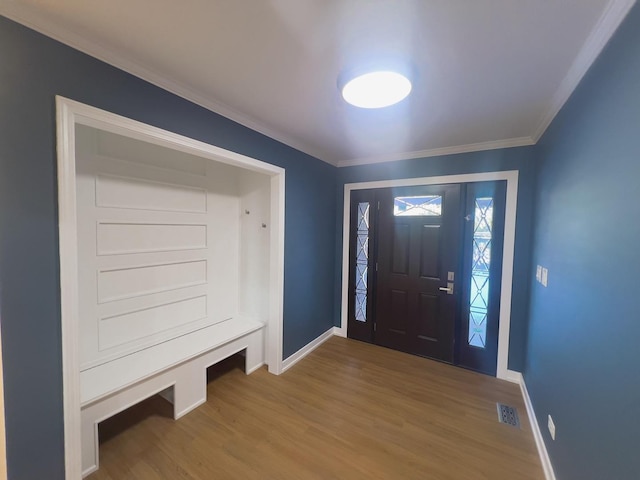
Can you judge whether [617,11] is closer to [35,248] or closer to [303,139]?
A: [303,139]

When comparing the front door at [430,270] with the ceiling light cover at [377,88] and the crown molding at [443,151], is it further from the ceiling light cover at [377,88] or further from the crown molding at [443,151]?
the ceiling light cover at [377,88]

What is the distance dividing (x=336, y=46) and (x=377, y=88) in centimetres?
38

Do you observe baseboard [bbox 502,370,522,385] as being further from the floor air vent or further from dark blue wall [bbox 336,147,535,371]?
the floor air vent

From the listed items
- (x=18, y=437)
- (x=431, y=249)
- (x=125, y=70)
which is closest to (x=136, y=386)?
(x=18, y=437)

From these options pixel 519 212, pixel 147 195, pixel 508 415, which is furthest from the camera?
pixel 519 212

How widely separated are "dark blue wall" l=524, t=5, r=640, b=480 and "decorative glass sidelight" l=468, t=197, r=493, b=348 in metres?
0.93

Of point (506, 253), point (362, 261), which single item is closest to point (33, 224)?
point (362, 261)

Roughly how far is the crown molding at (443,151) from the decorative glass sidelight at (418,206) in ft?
1.63

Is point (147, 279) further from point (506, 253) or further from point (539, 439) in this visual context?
point (506, 253)

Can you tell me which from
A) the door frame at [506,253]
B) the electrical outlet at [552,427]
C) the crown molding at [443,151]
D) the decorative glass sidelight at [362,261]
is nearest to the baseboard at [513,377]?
the door frame at [506,253]

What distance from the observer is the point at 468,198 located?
283 cm

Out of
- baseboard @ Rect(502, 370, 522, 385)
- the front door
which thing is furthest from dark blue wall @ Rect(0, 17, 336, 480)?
baseboard @ Rect(502, 370, 522, 385)

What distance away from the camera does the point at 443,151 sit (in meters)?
2.90

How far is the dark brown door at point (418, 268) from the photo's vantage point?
114 inches
